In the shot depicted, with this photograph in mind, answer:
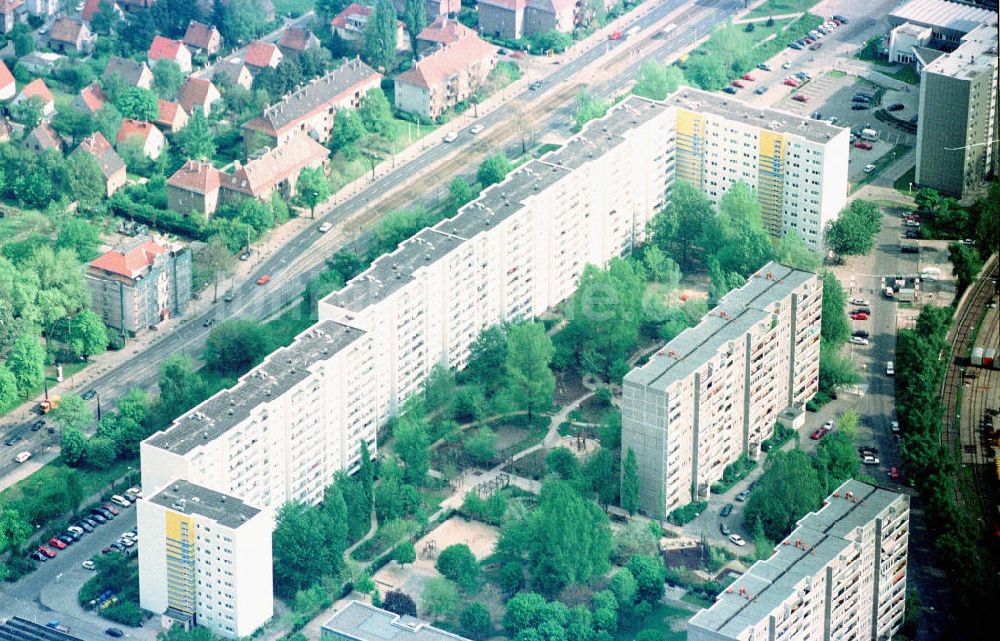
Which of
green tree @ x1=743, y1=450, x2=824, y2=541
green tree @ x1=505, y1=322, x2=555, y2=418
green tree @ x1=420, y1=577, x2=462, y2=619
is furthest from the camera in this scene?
green tree @ x1=505, y1=322, x2=555, y2=418

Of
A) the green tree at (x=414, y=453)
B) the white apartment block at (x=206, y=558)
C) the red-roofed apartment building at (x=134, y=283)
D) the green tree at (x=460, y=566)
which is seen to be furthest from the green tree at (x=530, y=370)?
the red-roofed apartment building at (x=134, y=283)

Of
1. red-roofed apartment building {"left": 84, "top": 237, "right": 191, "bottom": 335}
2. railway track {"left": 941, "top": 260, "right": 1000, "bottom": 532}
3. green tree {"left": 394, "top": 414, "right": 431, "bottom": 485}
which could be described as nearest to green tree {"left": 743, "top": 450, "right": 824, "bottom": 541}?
railway track {"left": 941, "top": 260, "right": 1000, "bottom": 532}

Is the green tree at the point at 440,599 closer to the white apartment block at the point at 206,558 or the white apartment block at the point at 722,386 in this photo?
the white apartment block at the point at 206,558

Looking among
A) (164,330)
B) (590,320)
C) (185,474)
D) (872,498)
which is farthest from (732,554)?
(164,330)

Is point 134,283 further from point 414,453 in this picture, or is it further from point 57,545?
point 414,453

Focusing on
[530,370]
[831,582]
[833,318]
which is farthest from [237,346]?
[831,582]

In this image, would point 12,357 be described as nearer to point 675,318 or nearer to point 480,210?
point 480,210

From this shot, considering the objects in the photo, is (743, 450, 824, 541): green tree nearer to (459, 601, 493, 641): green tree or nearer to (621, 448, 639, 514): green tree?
(621, 448, 639, 514): green tree
